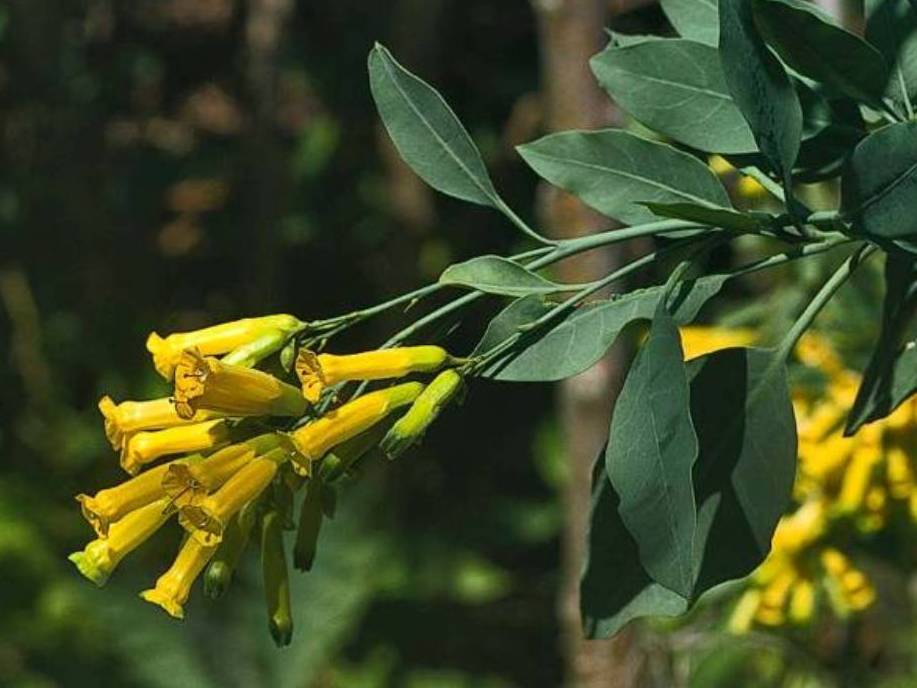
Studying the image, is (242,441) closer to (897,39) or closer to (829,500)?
(897,39)

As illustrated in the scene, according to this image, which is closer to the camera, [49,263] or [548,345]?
[548,345]

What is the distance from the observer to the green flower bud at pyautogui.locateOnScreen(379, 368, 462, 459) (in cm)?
72

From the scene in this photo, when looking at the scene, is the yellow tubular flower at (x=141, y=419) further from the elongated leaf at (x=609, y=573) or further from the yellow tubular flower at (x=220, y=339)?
the elongated leaf at (x=609, y=573)

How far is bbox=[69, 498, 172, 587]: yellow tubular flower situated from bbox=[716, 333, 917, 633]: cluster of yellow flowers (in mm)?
525

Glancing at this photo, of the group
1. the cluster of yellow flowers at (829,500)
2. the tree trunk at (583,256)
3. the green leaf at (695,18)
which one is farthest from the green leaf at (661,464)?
the tree trunk at (583,256)

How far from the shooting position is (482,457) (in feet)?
9.91

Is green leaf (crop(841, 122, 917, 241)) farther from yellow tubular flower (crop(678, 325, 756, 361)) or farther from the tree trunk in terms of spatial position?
the tree trunk

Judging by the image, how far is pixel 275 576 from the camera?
0.75 meters

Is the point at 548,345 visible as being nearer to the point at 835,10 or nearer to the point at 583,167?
the point at 583,167

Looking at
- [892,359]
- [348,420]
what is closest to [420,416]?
[348,420]

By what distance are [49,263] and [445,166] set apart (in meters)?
2.25

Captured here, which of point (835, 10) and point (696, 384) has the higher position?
point (696, 384)

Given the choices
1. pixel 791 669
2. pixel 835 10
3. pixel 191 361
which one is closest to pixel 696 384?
pixel 191 361

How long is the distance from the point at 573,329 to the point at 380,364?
8cm
